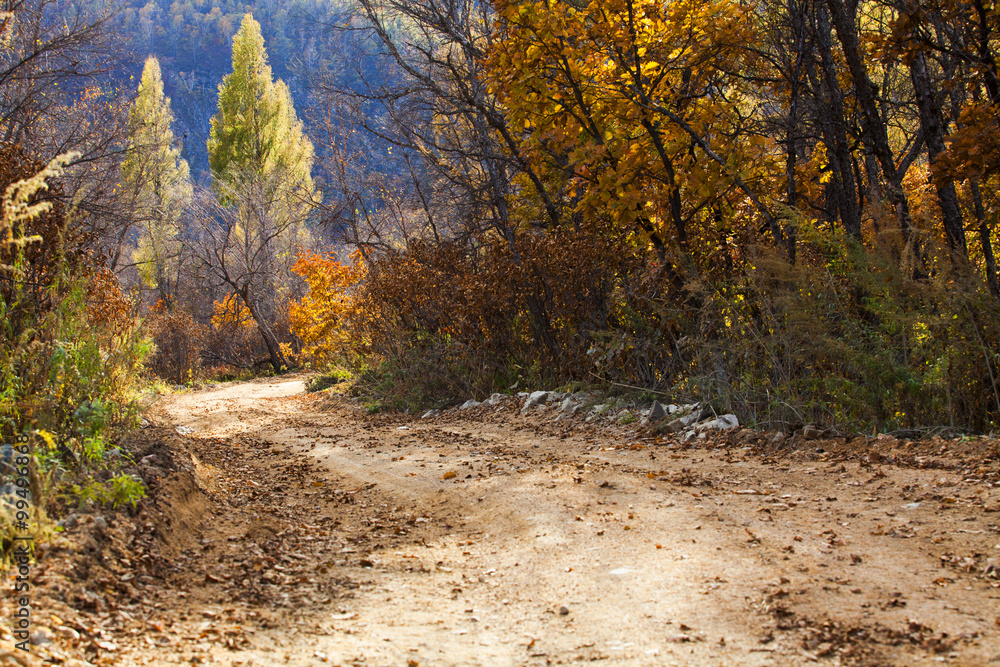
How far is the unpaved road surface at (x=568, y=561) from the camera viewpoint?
2.70 meters

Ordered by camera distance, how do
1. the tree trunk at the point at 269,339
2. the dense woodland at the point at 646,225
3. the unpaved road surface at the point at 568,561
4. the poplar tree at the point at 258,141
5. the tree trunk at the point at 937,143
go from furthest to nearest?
the poplar tree at the point at 258,141 < the tree trunk at the point at 269,339 < the tree trunk at the point at 937,143 < the dense woodland at the point at 646,225 < the unpaved road surface at the point at 568,561

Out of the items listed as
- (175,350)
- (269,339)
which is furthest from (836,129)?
(269,339)

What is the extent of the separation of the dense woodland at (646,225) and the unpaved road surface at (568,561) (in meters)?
0.78

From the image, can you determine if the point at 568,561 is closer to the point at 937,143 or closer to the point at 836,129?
the point at 937,143

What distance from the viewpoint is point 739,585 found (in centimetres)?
317

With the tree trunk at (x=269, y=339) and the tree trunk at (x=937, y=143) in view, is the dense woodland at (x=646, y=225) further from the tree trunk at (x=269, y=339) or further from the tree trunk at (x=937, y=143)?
the tree trunk at (x=269, y=339)

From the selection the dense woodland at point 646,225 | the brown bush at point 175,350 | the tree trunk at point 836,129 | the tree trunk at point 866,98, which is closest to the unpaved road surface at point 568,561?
the dense woodland at point 646,225

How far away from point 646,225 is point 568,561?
5665mm

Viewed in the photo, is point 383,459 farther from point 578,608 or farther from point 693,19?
point 693,19

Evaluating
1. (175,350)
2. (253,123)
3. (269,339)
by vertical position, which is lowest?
(175,350)

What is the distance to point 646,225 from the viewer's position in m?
8.65

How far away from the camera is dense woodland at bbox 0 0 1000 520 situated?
18.4 ft

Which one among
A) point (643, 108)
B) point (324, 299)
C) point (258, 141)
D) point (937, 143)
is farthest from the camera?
point (258, 141)

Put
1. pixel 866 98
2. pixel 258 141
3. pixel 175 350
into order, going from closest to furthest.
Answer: pixel 866 98, pixel 175 350, pixel 258 141
